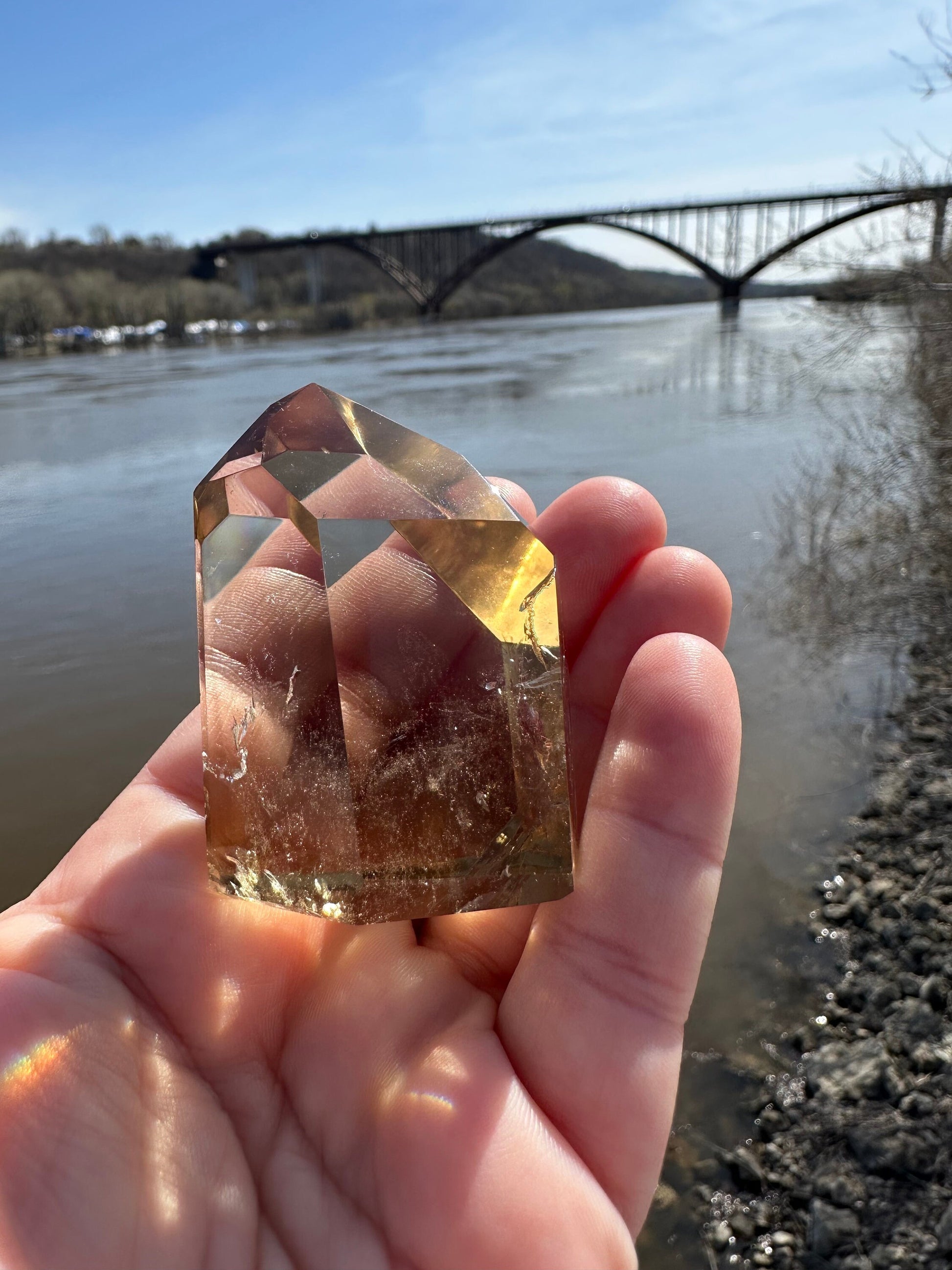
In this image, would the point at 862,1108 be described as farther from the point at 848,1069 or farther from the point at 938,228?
the point at 938,228

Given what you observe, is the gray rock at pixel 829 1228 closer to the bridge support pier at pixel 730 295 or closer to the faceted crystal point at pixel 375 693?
the faceted crystal point at pixel 375 693

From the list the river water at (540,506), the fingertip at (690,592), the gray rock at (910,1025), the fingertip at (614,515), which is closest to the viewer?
the fingertip at (690,592)

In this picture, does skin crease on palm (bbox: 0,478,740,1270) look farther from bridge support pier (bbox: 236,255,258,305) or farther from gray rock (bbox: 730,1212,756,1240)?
bridge support pier (bbox: 236,255,258,305)

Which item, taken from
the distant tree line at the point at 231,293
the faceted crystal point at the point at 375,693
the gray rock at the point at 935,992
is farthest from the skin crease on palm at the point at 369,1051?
the distant tree line at the point at 231,293

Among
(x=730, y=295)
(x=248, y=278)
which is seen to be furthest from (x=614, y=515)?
(x=248, y=278)

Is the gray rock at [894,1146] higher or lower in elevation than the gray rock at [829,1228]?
higher

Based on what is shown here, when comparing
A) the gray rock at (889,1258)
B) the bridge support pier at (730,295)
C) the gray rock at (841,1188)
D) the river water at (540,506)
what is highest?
the bridge support pier at (730,295)
